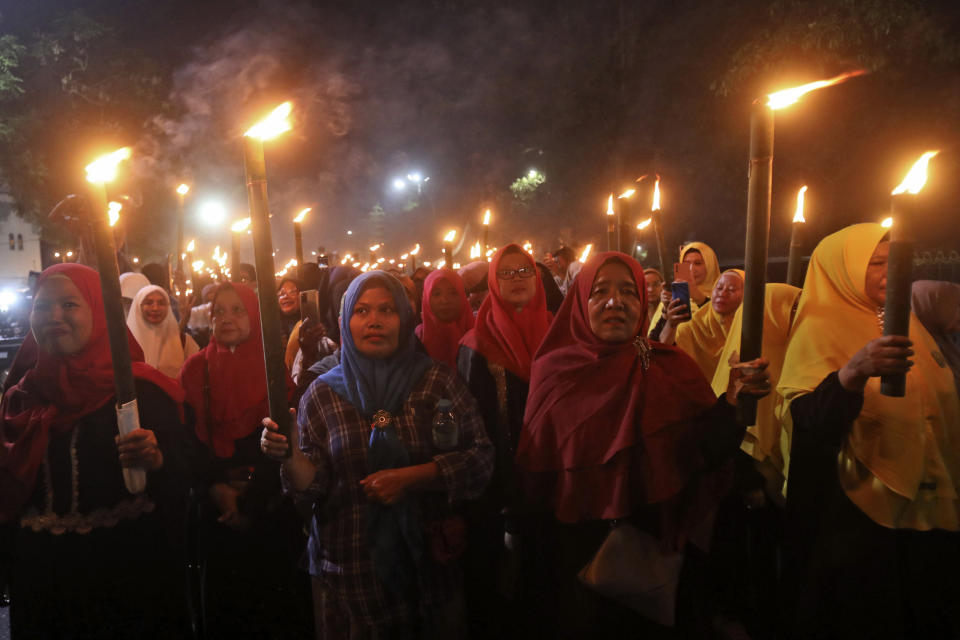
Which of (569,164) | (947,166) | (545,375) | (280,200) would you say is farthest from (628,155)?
(280,200)

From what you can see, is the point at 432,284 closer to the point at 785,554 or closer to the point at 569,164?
the point at 785,554

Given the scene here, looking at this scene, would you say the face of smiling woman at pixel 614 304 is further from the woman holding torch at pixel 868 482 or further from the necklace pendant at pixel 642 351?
the woman holding torch at pixel 868 482

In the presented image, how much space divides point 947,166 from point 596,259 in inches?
465

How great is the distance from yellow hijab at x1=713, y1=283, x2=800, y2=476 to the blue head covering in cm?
169

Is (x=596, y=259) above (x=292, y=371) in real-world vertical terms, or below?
above

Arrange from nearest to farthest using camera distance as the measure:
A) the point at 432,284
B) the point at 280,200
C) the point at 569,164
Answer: the point at 432,284, the point at 569,164, the point at 280,200

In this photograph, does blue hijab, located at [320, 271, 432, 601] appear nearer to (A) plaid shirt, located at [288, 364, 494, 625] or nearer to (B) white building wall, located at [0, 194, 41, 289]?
(A) plaid shirt, located at [288, 364, 494, 625]

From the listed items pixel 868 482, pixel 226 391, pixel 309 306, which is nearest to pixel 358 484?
pixel 226 391

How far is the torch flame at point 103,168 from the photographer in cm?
192

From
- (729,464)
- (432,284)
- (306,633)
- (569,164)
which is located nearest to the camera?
(729,464)

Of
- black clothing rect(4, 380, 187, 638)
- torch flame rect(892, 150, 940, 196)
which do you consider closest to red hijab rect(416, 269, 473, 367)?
black clothing rect(4, 380, 187, 638)

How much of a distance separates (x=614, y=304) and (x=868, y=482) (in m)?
1.29

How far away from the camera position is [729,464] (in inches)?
94.9

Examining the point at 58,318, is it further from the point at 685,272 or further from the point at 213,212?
the point at 685,272
